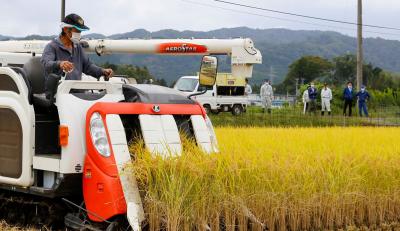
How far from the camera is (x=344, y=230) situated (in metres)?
6.88

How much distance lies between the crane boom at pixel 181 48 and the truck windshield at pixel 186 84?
40.3 ft

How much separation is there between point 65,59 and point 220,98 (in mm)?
23616

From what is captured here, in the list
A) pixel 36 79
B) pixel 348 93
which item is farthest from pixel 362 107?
pixel 36 79

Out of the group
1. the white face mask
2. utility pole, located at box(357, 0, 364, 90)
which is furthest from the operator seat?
utility pole, located at box(357, 0, 364, 90)

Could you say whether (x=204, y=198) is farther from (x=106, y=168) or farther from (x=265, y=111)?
(x=265, y=111)

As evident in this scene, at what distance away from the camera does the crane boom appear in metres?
15.1

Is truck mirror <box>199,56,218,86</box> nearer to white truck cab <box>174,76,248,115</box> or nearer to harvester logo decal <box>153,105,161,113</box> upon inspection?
harvester logo decal <box>153,105,161,113</box>

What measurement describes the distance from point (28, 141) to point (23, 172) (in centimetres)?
30

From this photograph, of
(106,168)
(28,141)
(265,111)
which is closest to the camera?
(106,168)

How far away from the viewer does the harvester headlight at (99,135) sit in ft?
18.9

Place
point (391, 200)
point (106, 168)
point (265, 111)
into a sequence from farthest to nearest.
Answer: point (265, 111)
point (391, 200)
point (106, 168)

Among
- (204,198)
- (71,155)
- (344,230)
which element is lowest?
(344,230)

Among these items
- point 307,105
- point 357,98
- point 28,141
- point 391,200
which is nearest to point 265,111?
point 307,105

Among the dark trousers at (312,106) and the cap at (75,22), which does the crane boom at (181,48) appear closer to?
the cap at (75,22)
